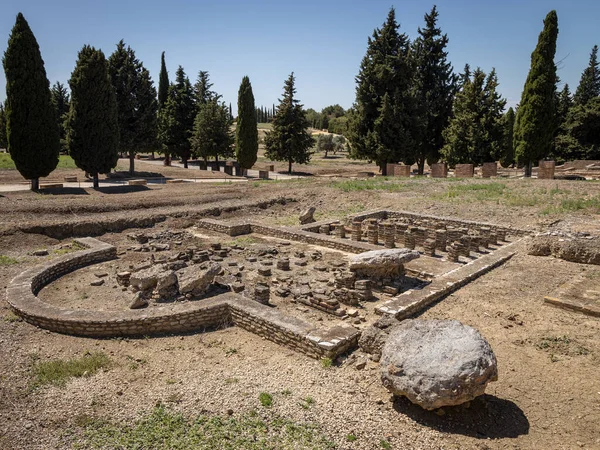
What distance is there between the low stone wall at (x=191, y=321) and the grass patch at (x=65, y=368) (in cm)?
92

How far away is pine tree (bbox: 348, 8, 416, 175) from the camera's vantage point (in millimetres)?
32312

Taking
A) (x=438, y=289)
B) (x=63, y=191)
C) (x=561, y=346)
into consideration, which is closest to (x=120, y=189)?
(x=63, y=191)

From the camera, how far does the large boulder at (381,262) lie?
32.6 ft

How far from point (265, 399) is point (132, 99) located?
109 feet

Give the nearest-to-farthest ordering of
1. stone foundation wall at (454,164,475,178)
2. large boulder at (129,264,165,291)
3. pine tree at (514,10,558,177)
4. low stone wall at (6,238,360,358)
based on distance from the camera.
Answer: low stone wall at (6,238,360,358)
large boulder at (129,264,165,291)
pine tree at (514,10,558,177)
stone foundation wall at (454,164,475,178)

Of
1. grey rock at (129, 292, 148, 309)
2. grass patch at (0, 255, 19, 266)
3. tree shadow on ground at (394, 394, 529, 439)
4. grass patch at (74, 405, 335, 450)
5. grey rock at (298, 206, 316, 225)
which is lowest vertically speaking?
grass patch at (74, 405, 335, 450)

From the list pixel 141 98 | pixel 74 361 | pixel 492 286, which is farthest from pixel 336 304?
pixel 141 98

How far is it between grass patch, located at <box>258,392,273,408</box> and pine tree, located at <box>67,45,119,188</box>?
2455cm

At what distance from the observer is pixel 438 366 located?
5.18 meters

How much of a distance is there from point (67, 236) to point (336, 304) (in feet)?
38.0

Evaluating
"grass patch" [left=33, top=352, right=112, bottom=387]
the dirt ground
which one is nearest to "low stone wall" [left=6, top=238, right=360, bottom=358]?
the dirt ground

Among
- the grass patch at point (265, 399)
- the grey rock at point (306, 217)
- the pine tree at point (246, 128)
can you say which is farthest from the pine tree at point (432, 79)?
the grass patch at point (265, 399)

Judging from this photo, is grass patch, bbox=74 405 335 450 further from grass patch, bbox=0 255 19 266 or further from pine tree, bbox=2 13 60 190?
pine tree, bbox=2 13 60 190

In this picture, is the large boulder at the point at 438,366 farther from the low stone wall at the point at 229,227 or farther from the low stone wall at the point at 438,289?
the low stone wall at the point at 229,227
